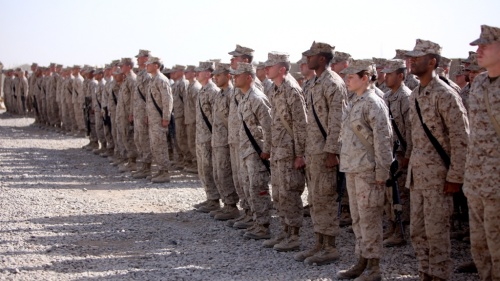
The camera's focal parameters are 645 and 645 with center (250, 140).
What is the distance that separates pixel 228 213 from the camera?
9.72m

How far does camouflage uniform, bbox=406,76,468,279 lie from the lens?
5.69 meters

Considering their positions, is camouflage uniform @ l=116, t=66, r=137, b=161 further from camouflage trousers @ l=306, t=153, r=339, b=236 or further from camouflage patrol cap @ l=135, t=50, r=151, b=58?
camouflage trousers @ l=306, t=153, r=339, b=236

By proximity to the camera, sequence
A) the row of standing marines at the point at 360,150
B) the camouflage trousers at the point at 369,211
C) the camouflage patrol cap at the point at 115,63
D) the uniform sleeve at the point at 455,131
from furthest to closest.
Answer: the camouflage patrol cap at the point at 115,63
the camouflage trousers at the point at 369,211
the uniform sleeve at the point at 455,131
the row of standing marines at the point at 360,150

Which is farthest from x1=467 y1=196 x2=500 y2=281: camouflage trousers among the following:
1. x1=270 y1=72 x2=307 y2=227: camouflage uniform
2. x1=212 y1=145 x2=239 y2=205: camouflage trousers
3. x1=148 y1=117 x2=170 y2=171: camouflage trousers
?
x1=148 y1=117 x2=170 y2=171: camouflage trousers

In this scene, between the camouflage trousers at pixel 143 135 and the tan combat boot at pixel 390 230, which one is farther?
the camouflage trousers at pixel 143 135

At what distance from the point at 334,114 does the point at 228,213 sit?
335 cm

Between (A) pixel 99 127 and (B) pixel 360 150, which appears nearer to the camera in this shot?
(B) pixel 360 150

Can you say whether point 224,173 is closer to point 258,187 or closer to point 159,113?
→ point 258,187

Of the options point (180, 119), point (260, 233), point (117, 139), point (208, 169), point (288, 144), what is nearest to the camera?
point (288, 144)

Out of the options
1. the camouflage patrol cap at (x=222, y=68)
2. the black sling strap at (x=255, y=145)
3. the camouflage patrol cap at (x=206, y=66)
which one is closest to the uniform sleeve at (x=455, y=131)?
the black sling strap at (x=255, y=145)

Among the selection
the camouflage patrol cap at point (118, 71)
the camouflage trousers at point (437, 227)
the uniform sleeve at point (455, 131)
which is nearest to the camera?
the uniform sleeve at point (455, 131)

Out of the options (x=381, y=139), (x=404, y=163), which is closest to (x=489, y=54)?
(x=381, y=139)

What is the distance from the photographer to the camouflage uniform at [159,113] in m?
12.6

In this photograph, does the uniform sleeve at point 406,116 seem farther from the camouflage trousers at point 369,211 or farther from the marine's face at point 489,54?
the marine's face at point 489,54
